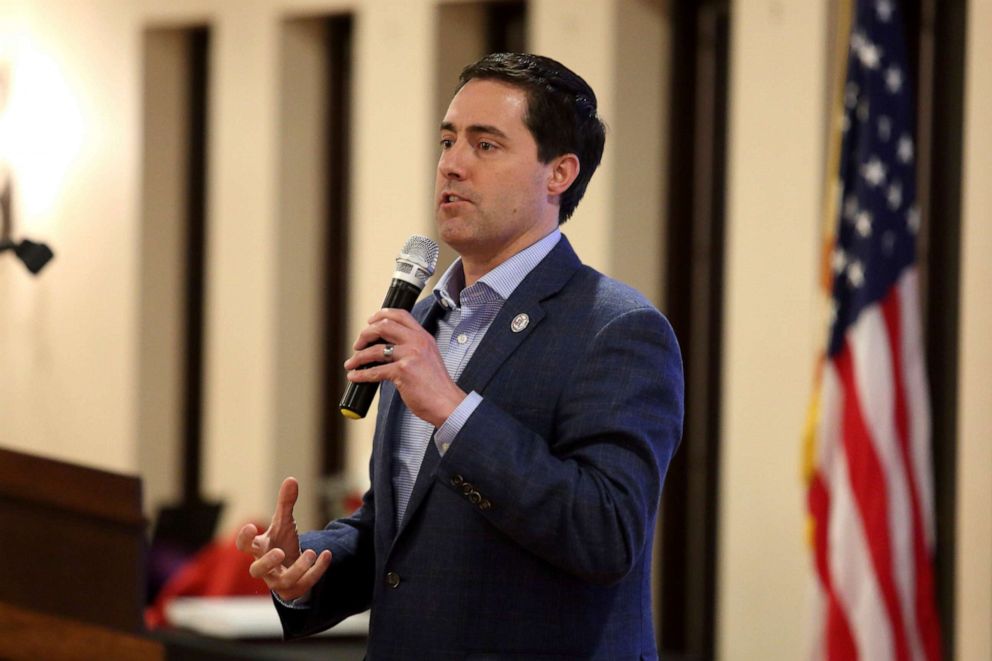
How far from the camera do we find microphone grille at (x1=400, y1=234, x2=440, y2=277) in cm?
214

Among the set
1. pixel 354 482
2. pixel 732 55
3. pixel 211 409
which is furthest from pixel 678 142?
pixel 211 409

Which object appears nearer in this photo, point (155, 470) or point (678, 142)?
point (678, 142)

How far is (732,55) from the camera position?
19.9ft

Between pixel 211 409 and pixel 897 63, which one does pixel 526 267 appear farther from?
pixel 211 409

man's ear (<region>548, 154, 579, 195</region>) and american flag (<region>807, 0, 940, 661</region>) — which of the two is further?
american flag (<region>807, 0, 940, 661</region>)

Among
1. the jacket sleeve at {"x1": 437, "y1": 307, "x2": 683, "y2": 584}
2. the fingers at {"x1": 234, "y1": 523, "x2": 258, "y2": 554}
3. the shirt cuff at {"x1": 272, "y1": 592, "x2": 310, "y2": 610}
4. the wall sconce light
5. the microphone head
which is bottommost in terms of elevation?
the shirt cuff at {"x1": 272, "y1": 592, "x2": 310, "y2": 610}

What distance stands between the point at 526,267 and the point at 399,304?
0.70ft

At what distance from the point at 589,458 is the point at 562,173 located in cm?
50

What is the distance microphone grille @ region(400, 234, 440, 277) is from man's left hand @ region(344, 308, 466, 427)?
0.85ft

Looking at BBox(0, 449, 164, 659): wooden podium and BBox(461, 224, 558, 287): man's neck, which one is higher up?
BBox(461, 224, 558, 287): man's neck

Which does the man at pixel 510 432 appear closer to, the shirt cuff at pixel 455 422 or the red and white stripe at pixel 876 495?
the shirt cuff at pixel 455 422

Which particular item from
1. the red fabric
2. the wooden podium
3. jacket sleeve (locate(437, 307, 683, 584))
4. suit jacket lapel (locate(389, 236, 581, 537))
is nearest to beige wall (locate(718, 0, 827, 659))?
the red fabric

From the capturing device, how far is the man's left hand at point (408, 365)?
1.86 metres

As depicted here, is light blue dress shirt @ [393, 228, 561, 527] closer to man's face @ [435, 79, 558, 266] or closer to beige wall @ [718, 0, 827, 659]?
man's face @ [435, 79, 558, 266]
